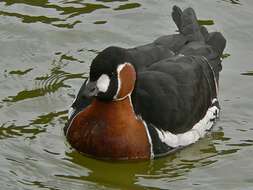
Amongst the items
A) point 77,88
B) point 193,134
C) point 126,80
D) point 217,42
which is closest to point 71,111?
point 126,80

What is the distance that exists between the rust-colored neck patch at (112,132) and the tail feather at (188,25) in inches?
78.2

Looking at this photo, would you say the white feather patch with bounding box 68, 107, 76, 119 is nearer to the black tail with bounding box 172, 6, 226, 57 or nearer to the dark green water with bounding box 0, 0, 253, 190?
the dark green water with bounding box 0, 0, 253, 190

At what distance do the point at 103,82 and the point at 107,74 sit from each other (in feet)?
0.31

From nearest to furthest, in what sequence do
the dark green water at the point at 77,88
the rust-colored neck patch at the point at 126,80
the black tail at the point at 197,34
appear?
the dark green water at the point at 77,88 < the rust-colored neck patch at the point at 126,80 < the black tail at the point at 197,34

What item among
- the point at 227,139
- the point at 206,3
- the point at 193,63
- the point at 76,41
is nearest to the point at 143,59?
the point at 193,63

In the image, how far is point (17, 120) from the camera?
10.7 m

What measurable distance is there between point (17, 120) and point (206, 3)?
4.28m

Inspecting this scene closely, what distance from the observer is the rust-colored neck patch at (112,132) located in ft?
32.7

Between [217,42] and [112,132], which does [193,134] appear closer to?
[112,132]

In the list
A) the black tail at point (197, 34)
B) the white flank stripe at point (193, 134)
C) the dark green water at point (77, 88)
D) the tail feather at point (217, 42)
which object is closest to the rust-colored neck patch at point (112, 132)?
the dark green water at point (77, 88)

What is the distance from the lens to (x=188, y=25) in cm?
1186

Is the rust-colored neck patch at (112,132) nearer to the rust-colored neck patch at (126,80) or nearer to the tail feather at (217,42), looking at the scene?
the rust-colored neck patch at (126,80)

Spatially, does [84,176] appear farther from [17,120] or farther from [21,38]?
[21,38]

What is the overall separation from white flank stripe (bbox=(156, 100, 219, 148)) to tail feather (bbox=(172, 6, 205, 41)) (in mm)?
1072
